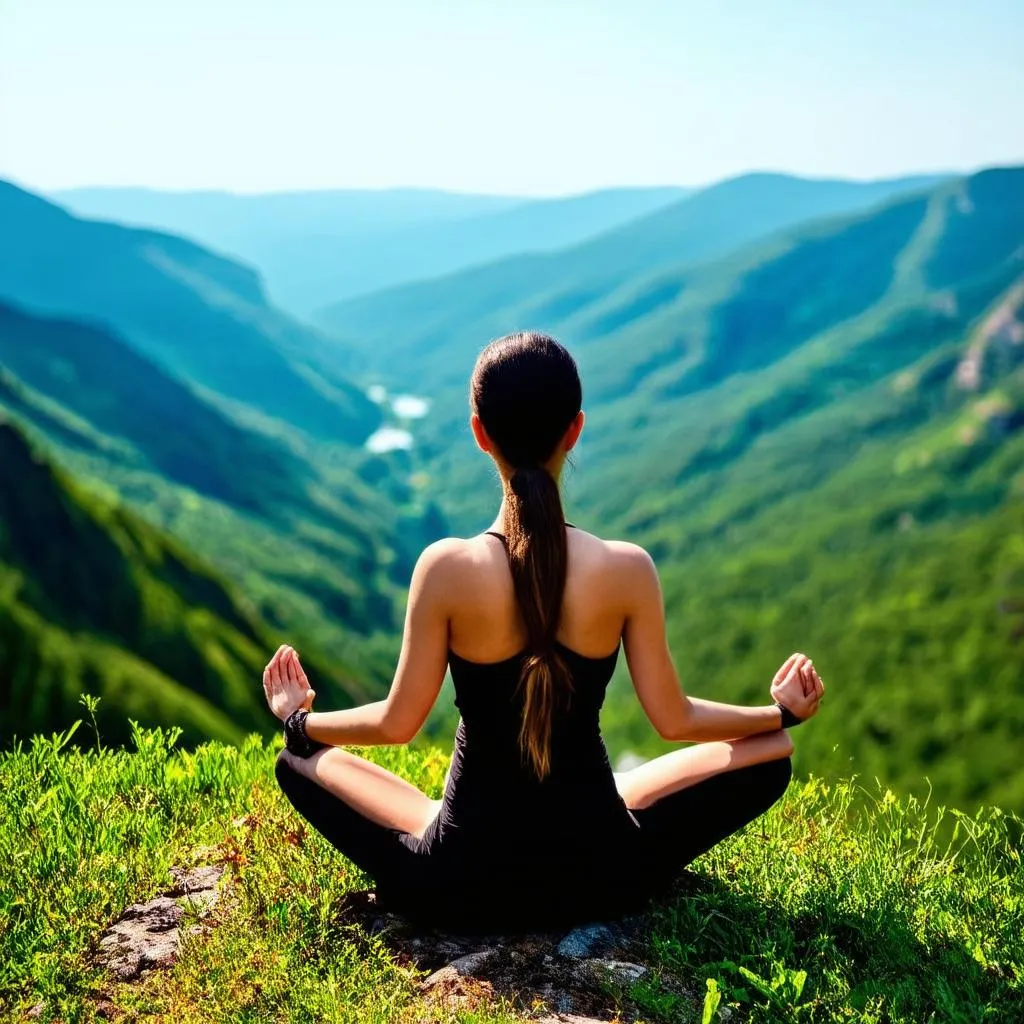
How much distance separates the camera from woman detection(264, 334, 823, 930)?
15.7 ft

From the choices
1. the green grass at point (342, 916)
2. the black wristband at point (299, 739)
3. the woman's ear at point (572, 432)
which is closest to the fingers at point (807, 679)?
the green grass at point (342, 916)

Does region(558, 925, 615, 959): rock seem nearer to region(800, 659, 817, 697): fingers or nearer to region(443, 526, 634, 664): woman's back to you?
region(443, 526, 634, 664): woman's back

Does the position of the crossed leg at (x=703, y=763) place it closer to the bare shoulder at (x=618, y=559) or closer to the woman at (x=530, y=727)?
the woman at (x=530, y=727)

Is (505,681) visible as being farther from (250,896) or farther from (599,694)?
(250,896)

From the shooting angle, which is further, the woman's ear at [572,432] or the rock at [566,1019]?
the woman's ear at [572,432]

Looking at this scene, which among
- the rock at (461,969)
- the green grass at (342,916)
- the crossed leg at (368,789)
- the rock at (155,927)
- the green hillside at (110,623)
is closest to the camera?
the green grass at (342,916)

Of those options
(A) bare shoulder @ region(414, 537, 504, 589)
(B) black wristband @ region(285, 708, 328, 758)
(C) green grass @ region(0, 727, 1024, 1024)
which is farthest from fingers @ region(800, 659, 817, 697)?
(B) black wristband @ region(285, 708, 328, 758)

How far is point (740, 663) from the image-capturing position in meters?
159

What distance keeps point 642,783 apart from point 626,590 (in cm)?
123

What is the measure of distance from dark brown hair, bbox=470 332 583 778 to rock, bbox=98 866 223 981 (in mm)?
1959

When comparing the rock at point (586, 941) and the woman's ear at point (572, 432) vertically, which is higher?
the woman's ear at point (572, 432)

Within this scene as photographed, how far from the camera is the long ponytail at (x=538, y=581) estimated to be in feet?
15.5

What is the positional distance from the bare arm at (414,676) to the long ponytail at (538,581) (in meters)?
0.34

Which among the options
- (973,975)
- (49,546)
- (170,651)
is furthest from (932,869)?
(49,546)
